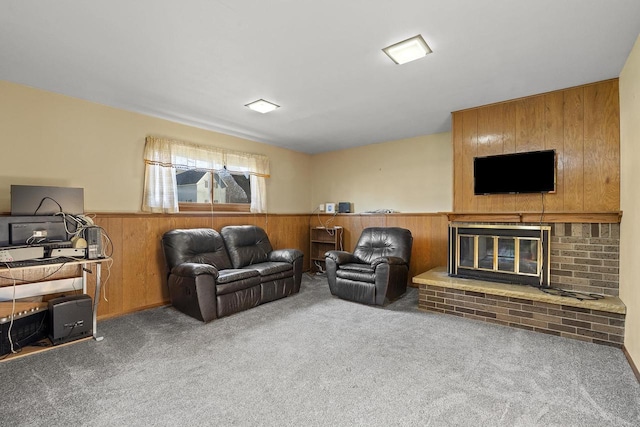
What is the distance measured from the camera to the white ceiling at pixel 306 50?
1.88 metres

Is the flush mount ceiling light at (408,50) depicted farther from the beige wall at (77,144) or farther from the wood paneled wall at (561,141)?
the beige wall at (77,144)

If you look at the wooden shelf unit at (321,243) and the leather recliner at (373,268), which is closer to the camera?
the leather recliner at (373,268)

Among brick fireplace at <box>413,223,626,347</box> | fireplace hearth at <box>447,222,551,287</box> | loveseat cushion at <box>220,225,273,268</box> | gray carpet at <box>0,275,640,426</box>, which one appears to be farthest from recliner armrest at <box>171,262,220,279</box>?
fireplace hearth at <box>447,222,551,287</box>

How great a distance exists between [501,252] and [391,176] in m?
2.24

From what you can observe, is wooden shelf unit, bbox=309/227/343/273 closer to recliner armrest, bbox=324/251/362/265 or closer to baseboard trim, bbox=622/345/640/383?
recliner armrest, bbox=324/251/362/265

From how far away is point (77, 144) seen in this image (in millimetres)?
3217

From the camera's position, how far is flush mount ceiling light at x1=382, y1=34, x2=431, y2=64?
2217mm

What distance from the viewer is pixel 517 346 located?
259 cm

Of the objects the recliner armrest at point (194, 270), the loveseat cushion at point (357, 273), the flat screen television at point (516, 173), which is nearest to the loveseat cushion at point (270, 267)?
the recliner armrest at point (194, 270)

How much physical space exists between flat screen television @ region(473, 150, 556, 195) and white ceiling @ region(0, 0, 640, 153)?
658 millimetres

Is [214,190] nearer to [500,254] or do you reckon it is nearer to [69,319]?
[69,319]

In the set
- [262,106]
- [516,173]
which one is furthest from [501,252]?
[262,106]

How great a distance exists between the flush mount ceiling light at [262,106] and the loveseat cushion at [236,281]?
1.92 m

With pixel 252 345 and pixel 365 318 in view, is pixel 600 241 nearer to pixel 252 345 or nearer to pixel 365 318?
pixel 365 318
